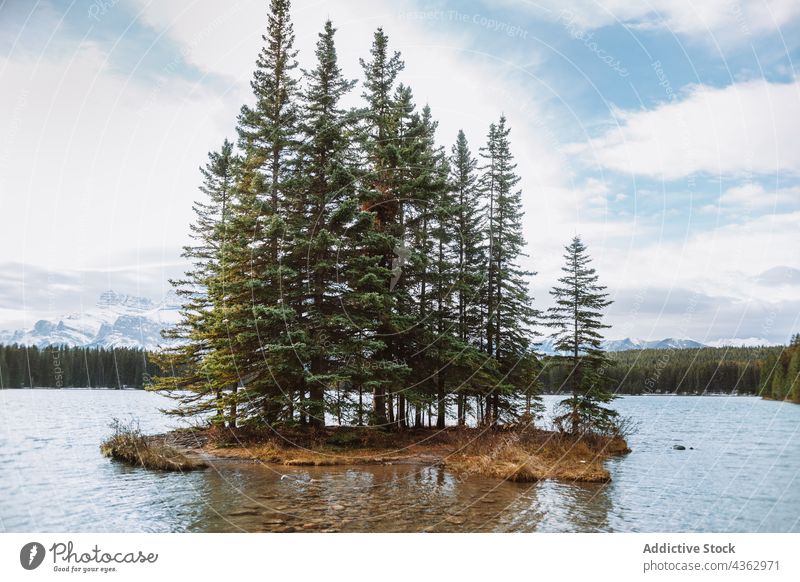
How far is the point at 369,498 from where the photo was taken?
11.1 meters

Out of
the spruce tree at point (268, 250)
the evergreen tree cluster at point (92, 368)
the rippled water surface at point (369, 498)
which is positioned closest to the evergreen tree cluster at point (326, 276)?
the spruce tree at point (268, 250)

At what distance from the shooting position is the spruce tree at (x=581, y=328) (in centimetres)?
2547

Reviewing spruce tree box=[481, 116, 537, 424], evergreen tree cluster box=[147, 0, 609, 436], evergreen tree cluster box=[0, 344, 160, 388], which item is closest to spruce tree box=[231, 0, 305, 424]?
evergreen tree cluster box=[147, 0, 609, 436]

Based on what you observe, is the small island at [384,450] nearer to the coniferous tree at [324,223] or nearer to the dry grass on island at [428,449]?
the dry grass on island at [428,449]

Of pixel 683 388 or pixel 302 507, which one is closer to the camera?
pixel 302 507

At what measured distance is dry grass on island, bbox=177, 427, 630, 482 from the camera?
15367mm

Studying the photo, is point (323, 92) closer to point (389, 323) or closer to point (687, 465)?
point (389, 323)

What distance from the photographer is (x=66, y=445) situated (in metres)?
19.2

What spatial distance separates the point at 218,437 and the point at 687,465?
18.5 meters

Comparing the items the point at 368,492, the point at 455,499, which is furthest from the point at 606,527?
the point at 368,492

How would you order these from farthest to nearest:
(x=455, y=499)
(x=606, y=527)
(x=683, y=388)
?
(x=683, y=388), (x=455, y=499), (x=606, y=527)

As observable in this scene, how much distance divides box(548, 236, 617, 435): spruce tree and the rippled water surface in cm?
689

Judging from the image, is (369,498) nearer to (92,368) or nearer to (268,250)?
(268,250)

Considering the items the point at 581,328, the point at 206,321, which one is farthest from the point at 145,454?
the point at 581,328
